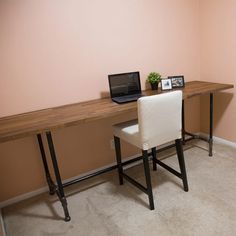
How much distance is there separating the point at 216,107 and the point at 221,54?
2.11 ft

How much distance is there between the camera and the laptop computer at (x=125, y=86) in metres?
2.18

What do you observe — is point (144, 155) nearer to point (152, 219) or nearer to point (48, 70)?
point (152, 219)

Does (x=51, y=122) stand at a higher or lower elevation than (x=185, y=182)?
higher

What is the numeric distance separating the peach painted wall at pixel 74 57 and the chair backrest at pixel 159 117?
29.7 inches

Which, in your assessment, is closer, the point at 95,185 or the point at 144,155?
the point at 144,155

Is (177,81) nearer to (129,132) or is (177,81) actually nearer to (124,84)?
(124,84)

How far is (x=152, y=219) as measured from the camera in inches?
69.3

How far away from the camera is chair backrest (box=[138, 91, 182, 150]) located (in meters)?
1.65

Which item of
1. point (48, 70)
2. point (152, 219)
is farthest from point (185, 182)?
point (48, 70)

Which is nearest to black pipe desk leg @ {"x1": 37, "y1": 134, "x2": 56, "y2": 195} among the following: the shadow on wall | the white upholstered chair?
the white upholstered chair

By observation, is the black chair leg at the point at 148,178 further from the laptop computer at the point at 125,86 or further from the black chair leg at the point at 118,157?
the laptop computer at the point at 125,86

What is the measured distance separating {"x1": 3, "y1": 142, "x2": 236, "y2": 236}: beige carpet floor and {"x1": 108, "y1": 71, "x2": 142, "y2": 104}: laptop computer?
0.85 m

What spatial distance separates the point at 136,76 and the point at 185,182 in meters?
1.11

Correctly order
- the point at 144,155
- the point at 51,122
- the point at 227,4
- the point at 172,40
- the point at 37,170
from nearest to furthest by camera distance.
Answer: the point at 51,122, the point at 144,155, the point at 37,170, the point at 227,4, the point at 172,40
